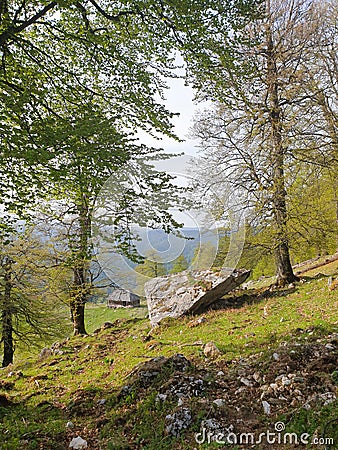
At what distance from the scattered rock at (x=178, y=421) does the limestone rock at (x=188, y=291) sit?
6.25 metres

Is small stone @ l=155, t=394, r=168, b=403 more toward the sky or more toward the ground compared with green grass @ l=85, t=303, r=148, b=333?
more toward the sky

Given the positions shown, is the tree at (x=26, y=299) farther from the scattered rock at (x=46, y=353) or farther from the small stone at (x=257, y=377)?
the small stone at (x=257, y=377)

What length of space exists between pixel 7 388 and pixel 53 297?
660cm

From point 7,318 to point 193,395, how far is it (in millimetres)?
10907

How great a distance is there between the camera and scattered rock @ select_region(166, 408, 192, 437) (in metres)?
3.56

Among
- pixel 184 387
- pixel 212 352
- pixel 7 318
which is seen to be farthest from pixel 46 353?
pixel 184 387

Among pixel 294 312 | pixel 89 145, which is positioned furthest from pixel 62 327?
pixel 89 145

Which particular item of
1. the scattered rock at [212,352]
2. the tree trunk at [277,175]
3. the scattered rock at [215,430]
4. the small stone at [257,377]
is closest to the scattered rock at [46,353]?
the scattered rock at [212,352]

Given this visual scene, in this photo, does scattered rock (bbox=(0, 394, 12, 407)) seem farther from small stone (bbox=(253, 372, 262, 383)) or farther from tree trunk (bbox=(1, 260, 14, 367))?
tree trunk (bbox=(1, 260, 14, 367))

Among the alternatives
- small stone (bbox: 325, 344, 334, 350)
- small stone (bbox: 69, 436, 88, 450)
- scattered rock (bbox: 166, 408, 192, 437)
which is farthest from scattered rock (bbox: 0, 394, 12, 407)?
small stone (bbox: 325, 344, 334, 350)

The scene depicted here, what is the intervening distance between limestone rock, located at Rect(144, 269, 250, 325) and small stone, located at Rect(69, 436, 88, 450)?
6332 mm

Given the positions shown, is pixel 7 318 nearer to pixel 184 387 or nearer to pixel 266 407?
pixel 184 387

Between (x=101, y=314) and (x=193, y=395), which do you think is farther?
(x=101, y=314)

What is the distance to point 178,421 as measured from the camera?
3.63 m
